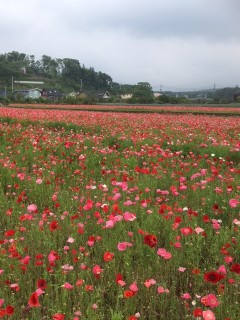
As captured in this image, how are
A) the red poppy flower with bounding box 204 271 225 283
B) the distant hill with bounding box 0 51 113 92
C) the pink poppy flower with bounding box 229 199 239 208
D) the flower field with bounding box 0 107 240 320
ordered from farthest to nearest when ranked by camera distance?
1. the distant hill with bounding box 0 51 113 92
2. the pink poppy flower with bounding box 229 199 239 208
3. the flower field with bounding box 0 107 240 320
4. the red poppy flower with bounding box 204 271 225 283

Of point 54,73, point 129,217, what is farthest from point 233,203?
point 54,73

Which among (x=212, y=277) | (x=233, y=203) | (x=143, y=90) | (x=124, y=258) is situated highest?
(x=143, y=90)

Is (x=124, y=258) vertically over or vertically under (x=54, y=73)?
under

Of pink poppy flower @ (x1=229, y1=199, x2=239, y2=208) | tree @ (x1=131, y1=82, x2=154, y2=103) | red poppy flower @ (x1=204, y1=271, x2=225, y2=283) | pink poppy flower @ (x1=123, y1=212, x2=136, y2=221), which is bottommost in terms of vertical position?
red poppy flower @ (x1=204, y1=271, x2=225, y2=283)

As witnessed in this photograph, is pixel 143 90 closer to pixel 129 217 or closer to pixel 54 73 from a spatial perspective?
pixel 54 73


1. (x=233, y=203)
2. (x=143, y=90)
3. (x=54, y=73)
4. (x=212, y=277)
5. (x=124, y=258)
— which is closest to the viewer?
(x=212, y=277)

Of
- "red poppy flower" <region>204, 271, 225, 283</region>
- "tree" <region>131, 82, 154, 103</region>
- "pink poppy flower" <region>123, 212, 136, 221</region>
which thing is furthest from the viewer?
"tree" <region>131, 82, 154, 103</region>

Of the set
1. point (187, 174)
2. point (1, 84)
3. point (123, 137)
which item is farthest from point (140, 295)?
point (1, 84)

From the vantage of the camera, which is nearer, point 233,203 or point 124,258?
point 124,258

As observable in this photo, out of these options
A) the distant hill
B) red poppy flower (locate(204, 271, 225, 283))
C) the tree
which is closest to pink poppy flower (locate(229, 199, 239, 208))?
red poppy flower (locate(204, 271, 225, 283))

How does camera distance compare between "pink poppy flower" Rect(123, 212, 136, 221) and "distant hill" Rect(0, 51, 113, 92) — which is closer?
"pink poppy flower" Rect(123, 212, 136, 221)

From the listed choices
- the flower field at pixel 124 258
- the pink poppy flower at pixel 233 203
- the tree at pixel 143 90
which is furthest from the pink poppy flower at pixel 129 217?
the tree at pixel 143 90

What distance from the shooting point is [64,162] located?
25.0ft

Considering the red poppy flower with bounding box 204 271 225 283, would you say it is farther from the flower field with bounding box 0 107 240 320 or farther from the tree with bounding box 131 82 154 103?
the tree with bounding box 131 82 154 103
